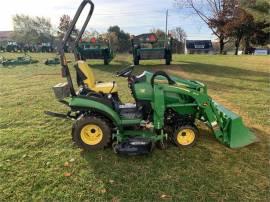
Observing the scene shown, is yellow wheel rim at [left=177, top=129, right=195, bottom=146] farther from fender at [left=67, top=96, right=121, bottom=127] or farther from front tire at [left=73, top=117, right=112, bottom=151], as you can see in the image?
front tire at [left=73, top=117, right=112, bottom=151]

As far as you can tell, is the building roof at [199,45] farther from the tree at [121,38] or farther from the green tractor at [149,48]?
the green tractor at [149,48]

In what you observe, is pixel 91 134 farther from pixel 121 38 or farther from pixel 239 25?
pixel 121 38

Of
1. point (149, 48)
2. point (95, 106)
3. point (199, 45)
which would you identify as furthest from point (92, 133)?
point (199, 45)

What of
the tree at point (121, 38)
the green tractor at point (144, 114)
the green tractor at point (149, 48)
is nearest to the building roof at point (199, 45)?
the tree at point (121, 38)

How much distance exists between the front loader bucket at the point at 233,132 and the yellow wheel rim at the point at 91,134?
1.73 m

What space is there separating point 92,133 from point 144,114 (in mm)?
818

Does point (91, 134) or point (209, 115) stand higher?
point (209, 115)

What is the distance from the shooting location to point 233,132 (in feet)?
13.6

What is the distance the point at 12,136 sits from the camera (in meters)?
4.78

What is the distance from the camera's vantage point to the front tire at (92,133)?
402 centimetres

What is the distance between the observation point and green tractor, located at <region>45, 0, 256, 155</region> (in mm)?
3992

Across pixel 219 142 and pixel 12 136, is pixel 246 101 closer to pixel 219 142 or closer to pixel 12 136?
pixel 219 142

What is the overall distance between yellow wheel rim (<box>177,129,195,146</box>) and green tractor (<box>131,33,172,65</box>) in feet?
35.3

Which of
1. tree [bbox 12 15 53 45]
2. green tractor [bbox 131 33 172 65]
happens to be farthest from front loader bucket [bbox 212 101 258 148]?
tree [bbox 12 15 53 45]
